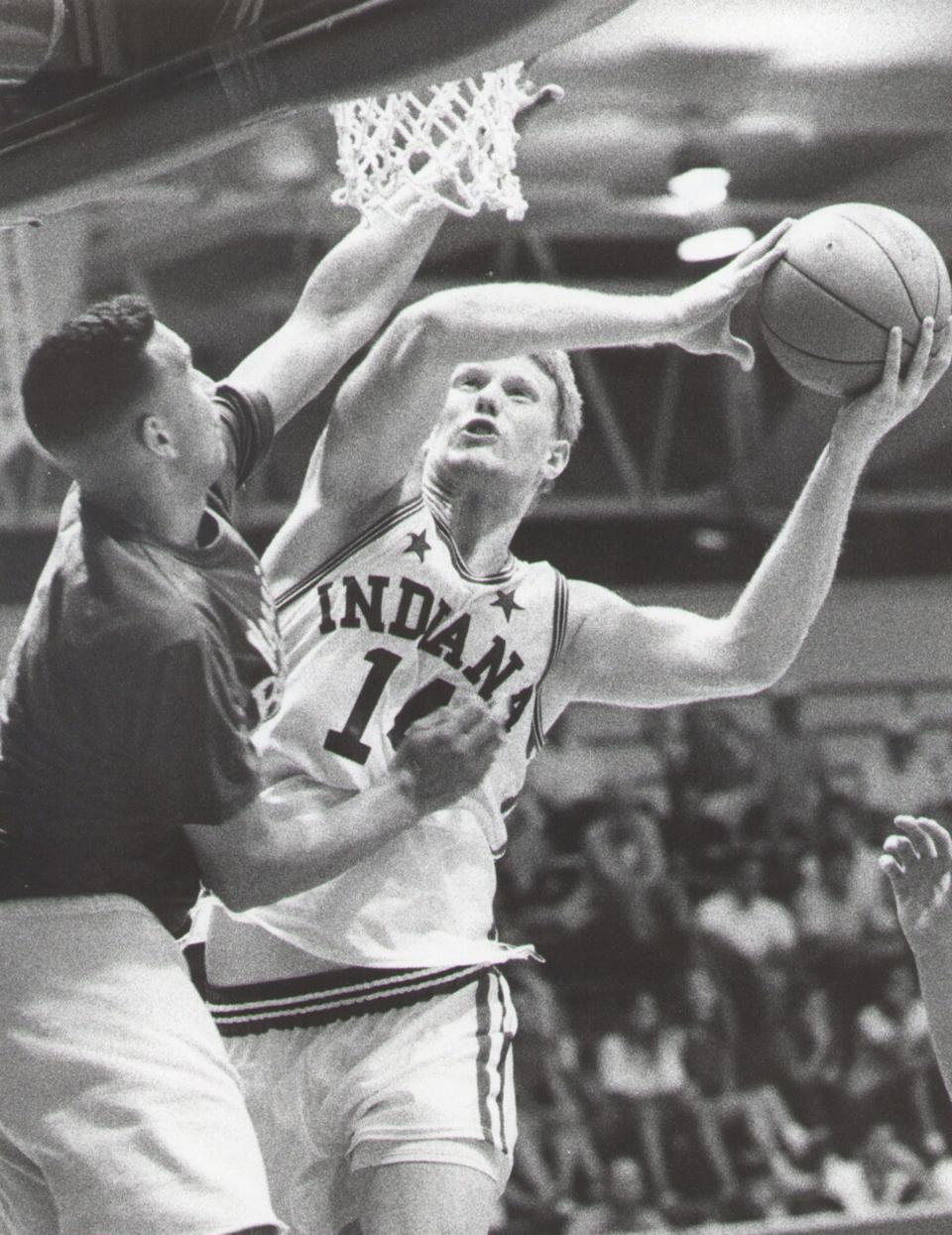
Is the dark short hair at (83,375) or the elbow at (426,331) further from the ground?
the dark short hair at (83,375)

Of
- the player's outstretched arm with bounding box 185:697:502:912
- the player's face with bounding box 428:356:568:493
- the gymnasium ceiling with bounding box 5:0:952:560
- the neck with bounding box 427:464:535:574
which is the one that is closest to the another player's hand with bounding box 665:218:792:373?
the player's face with bounding box 428:356:568:493

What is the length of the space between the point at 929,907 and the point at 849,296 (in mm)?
1067

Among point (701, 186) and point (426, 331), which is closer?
point (426, 331)

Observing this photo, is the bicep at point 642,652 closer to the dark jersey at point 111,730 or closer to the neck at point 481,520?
the neck at point 481,520

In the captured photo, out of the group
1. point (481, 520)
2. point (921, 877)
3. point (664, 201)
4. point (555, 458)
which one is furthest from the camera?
point (664, 201)

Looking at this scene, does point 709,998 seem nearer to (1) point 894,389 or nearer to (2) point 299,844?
(1) point 894,389

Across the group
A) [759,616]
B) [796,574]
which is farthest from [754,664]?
[796,574]

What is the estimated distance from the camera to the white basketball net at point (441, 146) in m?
3.45

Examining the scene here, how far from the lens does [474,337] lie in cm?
333

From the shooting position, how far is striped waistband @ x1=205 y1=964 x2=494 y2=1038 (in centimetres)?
342

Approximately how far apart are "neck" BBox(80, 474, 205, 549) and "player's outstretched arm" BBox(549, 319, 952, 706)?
98 cm

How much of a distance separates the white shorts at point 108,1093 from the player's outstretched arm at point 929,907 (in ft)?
4.18

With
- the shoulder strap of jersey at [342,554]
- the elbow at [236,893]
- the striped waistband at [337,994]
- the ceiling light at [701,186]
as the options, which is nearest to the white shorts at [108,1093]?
the elbow at [236,893]

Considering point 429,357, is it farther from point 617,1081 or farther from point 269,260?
point 269,260
